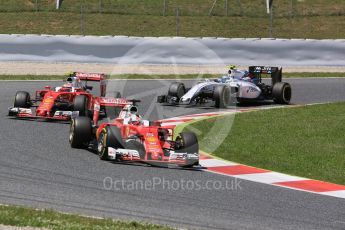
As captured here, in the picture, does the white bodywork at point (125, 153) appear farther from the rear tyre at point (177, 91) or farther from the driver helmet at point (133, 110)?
the rear tyre at point (177, 91)

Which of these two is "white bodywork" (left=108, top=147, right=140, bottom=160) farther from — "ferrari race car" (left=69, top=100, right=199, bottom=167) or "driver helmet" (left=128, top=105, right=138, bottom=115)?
"driver helmet" (left=128, top=105, right=138, bottom=115)

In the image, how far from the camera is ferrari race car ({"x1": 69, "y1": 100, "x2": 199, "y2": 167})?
12469 millimetres

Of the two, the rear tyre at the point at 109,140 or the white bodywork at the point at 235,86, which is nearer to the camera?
the rear tyre at the point at 109,140

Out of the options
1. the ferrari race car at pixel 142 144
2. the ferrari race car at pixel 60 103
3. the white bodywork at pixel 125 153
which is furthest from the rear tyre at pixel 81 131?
the ferrari race car at pixel 60 103

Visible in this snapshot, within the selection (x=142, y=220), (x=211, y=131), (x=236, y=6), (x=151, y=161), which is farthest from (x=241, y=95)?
(x=236, y=6)

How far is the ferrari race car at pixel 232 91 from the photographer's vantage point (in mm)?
20981

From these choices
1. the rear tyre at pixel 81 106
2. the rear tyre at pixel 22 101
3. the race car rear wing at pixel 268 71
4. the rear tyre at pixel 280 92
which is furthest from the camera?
the rear tyre at pixel 280 92

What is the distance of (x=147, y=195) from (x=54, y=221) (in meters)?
2.16

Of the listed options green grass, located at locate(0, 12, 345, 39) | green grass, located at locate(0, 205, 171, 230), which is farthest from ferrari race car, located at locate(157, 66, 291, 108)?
green grass, located at locate(0, 205, 171, 230)

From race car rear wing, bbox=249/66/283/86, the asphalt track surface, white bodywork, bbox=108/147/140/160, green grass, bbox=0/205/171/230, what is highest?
race car rear wing, bbox=249/66/283/86

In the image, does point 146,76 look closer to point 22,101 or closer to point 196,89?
point 196,89

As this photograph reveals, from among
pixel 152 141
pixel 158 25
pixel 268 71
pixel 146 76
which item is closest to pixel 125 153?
pixel 152 141

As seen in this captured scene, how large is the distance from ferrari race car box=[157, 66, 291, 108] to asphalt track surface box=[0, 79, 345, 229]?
7.19m

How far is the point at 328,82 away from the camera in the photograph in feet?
96.4
